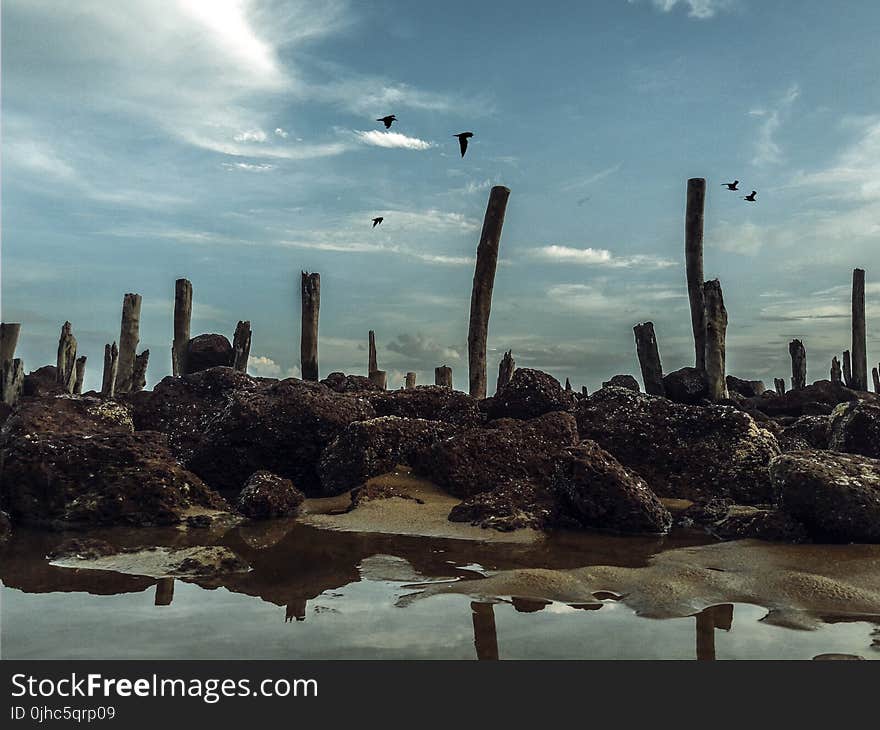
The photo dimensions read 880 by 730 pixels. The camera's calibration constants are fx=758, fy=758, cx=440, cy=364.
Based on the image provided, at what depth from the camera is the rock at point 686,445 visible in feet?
26.0

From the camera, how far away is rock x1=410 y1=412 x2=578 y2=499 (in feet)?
25.8

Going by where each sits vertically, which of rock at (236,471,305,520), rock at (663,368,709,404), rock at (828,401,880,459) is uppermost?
rock at (663,368,709,404)

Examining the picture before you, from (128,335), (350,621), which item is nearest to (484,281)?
(128,335)

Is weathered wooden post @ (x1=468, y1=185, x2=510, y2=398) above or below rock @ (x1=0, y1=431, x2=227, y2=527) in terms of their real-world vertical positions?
above

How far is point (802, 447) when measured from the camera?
382 inches

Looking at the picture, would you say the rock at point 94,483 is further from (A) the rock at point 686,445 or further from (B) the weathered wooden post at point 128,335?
(B) the weathered wooden post at point 128,335

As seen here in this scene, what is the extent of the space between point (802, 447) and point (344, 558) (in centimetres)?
689

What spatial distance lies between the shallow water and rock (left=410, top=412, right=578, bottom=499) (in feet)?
8.13

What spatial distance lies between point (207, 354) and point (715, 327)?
1073cm

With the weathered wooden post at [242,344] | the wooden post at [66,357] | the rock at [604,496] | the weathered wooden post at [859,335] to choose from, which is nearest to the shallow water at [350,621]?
the rock at [604,496]

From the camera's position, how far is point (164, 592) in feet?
14.5

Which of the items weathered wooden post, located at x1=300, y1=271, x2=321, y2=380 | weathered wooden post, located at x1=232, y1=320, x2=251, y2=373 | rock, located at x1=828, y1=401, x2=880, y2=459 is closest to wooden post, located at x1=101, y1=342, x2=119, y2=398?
weathered wooden post, located at x1=232, y1=320, x2=251, y2=373

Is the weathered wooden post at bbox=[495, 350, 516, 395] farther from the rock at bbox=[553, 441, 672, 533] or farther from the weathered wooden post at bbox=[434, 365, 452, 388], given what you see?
the rock at bbox=[553, 441, 672, 533]

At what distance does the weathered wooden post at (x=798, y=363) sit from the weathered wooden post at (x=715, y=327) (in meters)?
14.1
